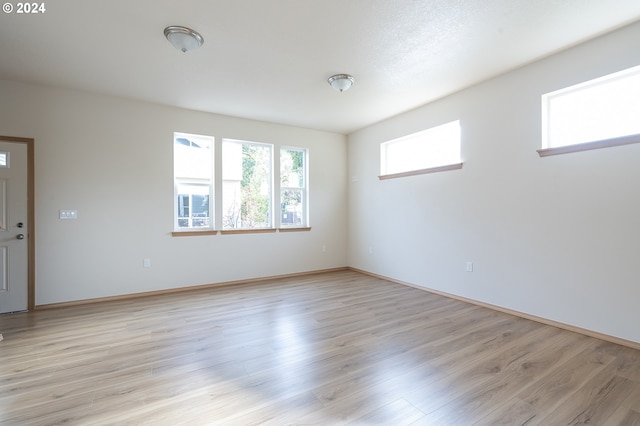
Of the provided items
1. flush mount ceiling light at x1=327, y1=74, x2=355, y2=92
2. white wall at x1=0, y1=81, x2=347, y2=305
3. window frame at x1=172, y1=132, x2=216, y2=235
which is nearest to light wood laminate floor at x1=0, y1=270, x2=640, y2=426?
white wall at x1=0, y1=81, x2=347, y2=305

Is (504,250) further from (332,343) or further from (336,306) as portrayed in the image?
(332,343)

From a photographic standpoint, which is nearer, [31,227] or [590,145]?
[590,145]

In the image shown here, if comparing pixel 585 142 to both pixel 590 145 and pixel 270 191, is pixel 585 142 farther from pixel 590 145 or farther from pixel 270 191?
pixel 270 191

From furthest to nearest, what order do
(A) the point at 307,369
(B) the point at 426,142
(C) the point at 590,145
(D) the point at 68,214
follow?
(B) the point at 426,142, (D) the point at 68,214, (C) the point at 590,145, (A) the point at 307,369

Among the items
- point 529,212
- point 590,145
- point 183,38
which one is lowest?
point 529,212

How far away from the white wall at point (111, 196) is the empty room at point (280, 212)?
0.08ft

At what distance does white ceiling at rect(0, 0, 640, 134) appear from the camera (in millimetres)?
2254

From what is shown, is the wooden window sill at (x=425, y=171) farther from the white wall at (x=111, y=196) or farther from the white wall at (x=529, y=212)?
the white wall at (x=111, y=196)

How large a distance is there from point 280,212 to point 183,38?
124 inches

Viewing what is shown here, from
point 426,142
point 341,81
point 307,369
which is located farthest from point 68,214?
point 426,142

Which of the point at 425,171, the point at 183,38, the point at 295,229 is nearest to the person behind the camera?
the point at 183,38

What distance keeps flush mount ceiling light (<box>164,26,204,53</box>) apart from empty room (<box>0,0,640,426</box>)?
15 mm

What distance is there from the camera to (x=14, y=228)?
11.1ft

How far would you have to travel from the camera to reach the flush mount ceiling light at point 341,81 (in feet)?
10.9
